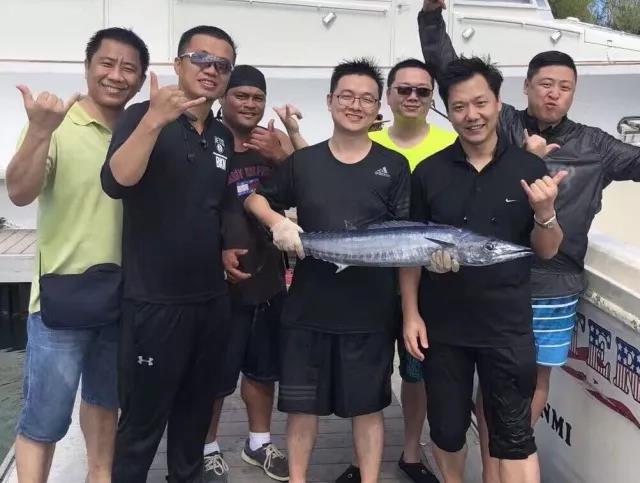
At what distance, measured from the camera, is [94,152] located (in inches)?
104

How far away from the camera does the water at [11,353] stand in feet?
18.0

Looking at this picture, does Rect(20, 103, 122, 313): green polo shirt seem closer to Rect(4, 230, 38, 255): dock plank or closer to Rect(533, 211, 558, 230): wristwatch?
Rect(533, 211, 558, 230): wristwatch

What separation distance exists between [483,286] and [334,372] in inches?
31.4

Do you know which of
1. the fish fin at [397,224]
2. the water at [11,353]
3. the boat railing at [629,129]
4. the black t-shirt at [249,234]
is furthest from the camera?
the boat railing at [629,129]

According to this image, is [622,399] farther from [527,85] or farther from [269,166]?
[269,166]

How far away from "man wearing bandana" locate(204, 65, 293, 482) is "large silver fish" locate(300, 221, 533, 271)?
1.75 feet

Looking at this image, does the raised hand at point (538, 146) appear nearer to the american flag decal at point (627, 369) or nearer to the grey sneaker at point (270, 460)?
the american flag decal at point (627, 369)

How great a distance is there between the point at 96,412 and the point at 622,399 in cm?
237

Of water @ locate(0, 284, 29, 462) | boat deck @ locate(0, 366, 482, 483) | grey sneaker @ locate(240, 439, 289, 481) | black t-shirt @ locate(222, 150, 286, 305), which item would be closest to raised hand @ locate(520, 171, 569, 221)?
black t-shirt @ locate(222, 150, 286, 305)

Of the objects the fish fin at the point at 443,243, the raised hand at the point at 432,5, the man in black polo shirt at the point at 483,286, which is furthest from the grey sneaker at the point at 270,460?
the raised hand at the point at 432,5

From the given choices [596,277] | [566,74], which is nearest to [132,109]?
[566,74]

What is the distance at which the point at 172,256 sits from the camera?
2572mm

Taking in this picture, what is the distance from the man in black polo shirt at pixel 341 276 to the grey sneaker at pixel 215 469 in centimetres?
69

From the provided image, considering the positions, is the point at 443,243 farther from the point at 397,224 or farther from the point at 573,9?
the point at 573,9
